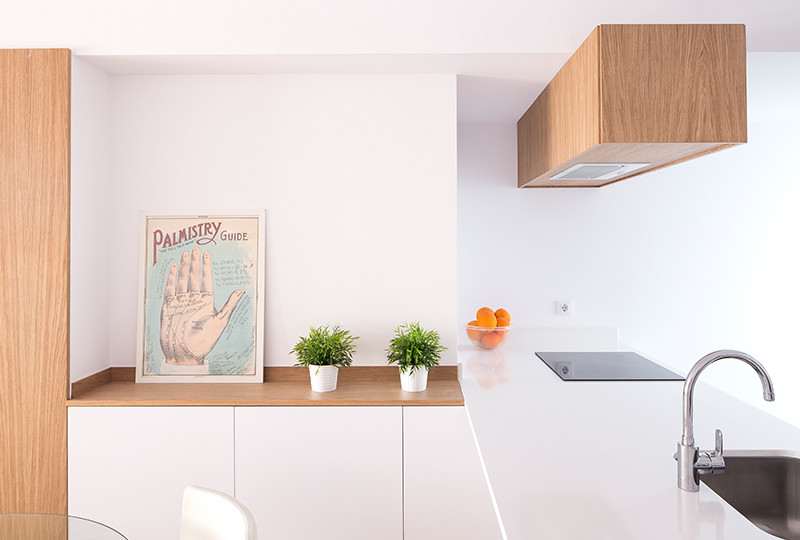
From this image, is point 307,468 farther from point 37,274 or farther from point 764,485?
point 764,485

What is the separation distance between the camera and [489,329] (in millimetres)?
2949

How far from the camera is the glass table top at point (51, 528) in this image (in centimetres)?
154

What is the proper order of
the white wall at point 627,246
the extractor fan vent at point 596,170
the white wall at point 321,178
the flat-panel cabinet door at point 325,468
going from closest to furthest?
the flat-panel cabinet door at point 325,468 < the extractor fan vent at point 596,170 < the white wall at point 321,178 < the white wall at point 627,246

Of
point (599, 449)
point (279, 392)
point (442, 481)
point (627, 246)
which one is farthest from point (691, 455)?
point (627, 246)

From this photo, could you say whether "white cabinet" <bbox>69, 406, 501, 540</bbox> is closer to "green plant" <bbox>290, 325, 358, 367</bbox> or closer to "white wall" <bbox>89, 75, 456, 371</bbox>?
"green plant" <bbox>290, 325, 358, 367</bbox>

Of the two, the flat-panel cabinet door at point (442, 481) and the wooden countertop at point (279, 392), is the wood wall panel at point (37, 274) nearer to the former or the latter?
the wooden countertop at point (279, 392)

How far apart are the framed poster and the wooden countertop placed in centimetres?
8

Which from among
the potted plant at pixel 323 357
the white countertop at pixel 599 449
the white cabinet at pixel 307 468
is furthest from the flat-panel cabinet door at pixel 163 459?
the white countertop at pixel 599 449

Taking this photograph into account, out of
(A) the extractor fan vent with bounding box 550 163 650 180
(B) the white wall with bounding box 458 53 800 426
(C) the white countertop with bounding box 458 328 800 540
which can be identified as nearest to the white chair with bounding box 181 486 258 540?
(C) the white countertop with bounding box 458 328 800 540

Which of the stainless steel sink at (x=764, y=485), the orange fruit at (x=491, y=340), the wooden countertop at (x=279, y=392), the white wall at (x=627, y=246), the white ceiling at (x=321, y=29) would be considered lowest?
the stainless steel sink at (x=764, y=485)

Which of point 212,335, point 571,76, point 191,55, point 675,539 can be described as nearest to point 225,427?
point 212,335

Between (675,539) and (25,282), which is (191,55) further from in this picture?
(675,539)

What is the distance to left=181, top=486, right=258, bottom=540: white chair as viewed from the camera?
137cm

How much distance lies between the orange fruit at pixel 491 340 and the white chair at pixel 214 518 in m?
1.74
